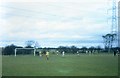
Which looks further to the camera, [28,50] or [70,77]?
[28,50]

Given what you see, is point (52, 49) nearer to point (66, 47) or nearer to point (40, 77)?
point (66, 47)

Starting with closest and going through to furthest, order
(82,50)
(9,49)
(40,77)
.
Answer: (40,77) < (9,49) < (82,50)

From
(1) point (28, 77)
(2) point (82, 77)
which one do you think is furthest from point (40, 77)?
(2) point (82, 77)

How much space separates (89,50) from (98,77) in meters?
101

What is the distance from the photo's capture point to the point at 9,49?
358ft

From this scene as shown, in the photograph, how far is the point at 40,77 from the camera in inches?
783

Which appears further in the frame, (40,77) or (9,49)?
(9,49)

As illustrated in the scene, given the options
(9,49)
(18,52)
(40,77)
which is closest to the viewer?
(40,77)

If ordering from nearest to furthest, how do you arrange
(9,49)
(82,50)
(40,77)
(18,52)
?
(40,77), (9,49), (18,52), (82,50)

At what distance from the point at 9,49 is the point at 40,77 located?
297 ft

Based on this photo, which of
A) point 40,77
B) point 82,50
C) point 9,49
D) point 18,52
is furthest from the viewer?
point 82,50

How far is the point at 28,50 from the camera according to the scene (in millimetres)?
116688

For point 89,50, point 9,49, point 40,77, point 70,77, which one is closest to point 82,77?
point 70,77

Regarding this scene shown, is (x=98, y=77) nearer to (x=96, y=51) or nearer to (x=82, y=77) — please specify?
(x=82, y=77)
